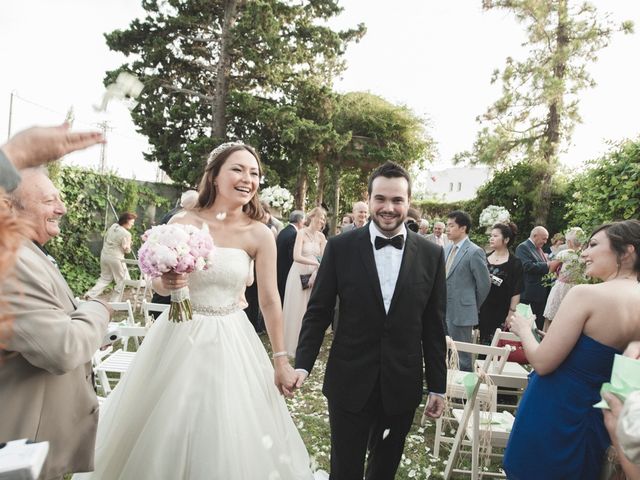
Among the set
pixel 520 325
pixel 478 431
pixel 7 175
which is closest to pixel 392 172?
pixel 520 325

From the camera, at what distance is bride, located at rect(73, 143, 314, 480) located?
238cm

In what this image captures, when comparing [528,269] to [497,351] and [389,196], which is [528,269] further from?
[389,196]

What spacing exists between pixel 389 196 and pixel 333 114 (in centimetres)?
1721

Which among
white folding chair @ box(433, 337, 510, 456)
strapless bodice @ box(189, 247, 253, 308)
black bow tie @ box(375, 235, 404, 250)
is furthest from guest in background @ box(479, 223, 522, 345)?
strapless bodice @ box(189, 247, 253, 308)

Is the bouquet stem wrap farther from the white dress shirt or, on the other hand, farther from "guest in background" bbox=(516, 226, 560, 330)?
"guest in background" bbox=(516, 226, 560, 330)

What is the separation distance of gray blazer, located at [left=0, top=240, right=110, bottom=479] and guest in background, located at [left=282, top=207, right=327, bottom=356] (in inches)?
210

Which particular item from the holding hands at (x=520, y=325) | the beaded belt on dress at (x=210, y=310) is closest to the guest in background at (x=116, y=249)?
the beaded belt on dress at (x=210, y=310)

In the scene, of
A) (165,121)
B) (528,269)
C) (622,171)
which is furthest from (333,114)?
(622,171)

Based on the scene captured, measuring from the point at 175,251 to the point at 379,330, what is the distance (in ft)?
4.22

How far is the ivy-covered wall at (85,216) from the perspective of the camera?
10898mm

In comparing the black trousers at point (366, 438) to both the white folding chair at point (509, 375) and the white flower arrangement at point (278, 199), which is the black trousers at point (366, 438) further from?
the white flower arrangement at point (278, 199)

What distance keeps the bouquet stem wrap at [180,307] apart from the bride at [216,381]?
0.32 feet

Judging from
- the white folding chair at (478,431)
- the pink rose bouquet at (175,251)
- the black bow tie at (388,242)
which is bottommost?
the white folding chair at (478,431)

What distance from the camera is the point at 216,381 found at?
2.53 metres
